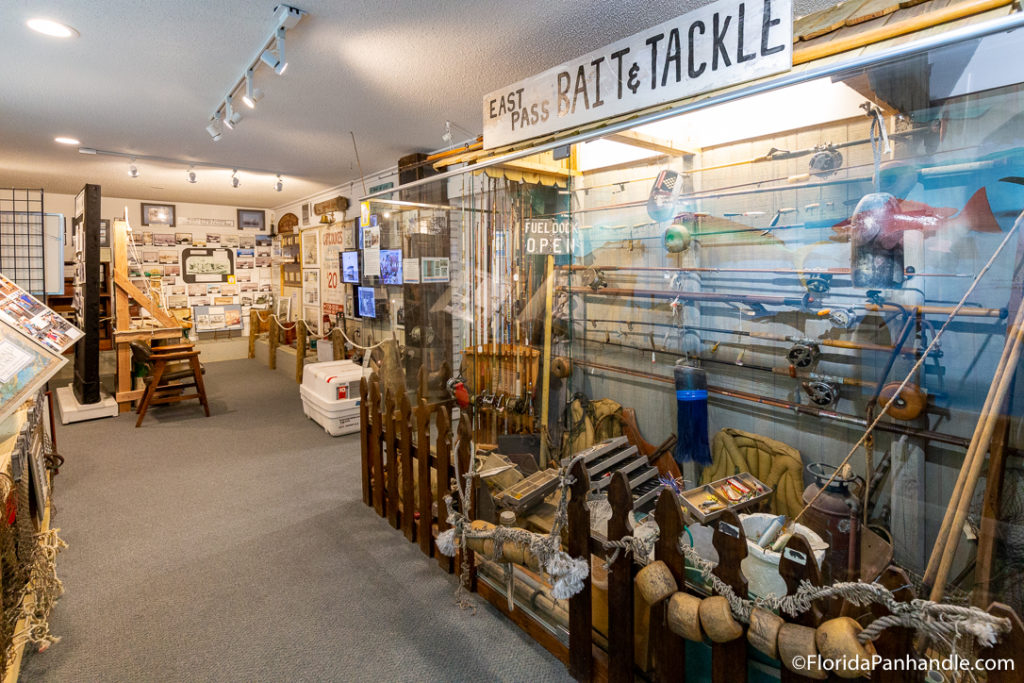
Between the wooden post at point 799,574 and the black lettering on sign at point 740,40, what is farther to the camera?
the black lettering on sign at point 740,40

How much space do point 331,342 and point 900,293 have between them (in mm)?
5697

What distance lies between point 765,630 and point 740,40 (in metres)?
1.52

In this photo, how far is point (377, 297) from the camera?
3.79 metres

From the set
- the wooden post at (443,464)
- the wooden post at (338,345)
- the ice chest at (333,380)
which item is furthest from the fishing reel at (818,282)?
the wooden post at (338,345)

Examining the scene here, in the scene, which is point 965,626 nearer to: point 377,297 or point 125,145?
point 377,297

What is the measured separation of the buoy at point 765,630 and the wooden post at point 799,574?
0.10 ft

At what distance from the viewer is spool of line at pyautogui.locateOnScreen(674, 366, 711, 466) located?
210 centimetres

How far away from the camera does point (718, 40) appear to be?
143 cm

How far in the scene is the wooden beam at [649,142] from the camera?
6.13 ft

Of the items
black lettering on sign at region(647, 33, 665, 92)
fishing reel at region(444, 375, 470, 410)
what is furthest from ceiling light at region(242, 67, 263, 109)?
black lettering on sign at region(647, 33, 665, 92)

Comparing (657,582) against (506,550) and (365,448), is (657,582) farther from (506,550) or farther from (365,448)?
(365,448)

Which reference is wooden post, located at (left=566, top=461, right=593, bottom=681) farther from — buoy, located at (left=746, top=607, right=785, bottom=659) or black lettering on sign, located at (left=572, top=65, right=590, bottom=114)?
black lettering on sign, located at (left=572, top=65, right=590, bottom=114)

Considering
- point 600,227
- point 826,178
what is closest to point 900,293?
point 826,178

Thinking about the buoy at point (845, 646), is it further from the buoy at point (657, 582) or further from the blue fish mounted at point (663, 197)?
the blue fish mounted at point (663, 197)
